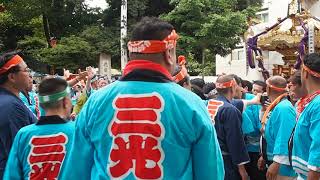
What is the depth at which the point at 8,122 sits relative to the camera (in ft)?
12.5

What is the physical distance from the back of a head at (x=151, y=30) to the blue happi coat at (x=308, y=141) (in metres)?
1.61

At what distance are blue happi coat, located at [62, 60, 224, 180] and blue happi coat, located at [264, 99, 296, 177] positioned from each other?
266 centimetres

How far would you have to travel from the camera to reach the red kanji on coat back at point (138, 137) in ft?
7.73

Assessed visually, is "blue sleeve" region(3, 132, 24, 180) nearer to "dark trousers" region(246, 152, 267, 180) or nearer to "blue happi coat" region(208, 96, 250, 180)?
"blue happi coat" region(208, 96, 250, 180)

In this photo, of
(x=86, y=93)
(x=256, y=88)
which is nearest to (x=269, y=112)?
(x=256, y=88)

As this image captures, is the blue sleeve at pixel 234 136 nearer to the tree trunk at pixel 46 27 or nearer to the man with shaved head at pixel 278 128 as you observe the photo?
the man with shaved head at pixel 278 128

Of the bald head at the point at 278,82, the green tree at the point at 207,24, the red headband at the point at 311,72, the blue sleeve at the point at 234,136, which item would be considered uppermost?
the green tree at the point at 207,24

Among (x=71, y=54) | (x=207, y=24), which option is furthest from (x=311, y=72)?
(x=71, y=54)

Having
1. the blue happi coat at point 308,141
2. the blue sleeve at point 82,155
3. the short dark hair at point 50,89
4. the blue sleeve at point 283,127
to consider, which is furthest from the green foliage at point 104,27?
the blue sleeve at point 82,155

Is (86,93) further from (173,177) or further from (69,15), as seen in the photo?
(69,15)

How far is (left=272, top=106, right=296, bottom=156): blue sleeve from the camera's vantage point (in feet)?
16.1

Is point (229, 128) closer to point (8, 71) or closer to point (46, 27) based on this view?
point (8, 71)

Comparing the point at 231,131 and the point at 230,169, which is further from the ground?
the point at 231,131

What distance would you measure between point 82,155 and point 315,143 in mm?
1860
